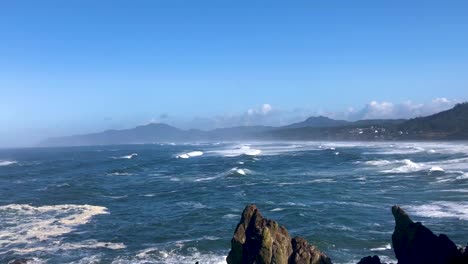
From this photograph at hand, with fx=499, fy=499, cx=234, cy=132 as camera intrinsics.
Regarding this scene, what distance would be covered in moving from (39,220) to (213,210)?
1374 centimetres

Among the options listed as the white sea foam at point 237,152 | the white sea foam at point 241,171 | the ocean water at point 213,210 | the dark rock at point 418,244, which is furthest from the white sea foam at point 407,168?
the white sea foam at point 237,152

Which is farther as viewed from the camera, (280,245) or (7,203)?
(7,203)

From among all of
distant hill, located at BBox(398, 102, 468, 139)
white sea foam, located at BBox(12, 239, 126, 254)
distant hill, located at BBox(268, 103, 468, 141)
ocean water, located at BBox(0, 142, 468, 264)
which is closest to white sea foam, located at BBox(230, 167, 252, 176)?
ocean water, located at BBox(0, 142, 468, 264)

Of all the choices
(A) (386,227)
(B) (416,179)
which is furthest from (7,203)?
(B) (416,179)

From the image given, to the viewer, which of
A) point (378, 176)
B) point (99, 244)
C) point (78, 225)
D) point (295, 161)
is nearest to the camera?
point (99, 244)

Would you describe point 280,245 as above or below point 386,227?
above

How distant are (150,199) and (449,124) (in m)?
124

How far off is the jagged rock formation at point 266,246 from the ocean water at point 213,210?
7359 millimetres

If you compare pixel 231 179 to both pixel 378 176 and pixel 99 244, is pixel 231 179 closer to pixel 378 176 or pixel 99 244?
pixel 378 176

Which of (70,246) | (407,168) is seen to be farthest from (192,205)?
(407,168)

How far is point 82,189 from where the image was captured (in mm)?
59188

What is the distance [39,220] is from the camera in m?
39.3

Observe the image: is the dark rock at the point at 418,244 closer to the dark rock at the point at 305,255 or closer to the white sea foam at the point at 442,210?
the dark rock at the point at 305,255

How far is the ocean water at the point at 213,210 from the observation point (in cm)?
2880
